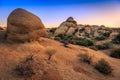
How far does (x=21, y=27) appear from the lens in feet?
66.7

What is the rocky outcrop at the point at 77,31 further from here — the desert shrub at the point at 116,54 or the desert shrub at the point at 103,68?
the desert shrub at the point at 103,68

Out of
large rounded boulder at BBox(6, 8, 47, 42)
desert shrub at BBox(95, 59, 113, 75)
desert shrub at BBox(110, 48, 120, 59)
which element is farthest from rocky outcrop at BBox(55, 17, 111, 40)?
large rounded boulder at BBox(6, 8, 47, 42)

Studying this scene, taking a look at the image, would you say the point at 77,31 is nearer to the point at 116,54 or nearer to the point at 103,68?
the point at 116,54

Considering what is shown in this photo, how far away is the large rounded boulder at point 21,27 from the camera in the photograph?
20172 millimetres

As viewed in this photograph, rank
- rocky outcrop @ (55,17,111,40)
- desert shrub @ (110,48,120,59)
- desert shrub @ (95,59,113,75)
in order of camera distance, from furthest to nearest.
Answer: rocky outcrop @ (55,17,111,40) < desert shrub @ (110,48,120,59) < desert shrub @ (95,59,113,75)

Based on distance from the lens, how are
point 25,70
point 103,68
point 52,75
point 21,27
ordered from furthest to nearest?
point 21,27, point 103,68, point 52,75, point 25,70

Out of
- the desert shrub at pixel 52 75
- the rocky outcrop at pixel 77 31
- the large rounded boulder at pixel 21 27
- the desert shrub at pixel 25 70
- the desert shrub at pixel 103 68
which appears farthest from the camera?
the rocky outcrop at pixel 77 31

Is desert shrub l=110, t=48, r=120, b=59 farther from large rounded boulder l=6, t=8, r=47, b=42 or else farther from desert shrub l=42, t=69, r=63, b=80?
desert shrub l=42, t=69, r=63, b=80

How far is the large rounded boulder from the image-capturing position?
794 inches

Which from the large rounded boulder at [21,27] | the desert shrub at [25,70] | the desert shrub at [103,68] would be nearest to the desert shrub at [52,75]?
the desert shrub at [25,70]

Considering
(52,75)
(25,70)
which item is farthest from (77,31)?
(25,70)

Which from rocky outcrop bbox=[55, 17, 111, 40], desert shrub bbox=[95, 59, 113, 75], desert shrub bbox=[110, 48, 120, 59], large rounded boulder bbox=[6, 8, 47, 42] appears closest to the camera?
desert shrub bbox=[95, 59, 113, 75]

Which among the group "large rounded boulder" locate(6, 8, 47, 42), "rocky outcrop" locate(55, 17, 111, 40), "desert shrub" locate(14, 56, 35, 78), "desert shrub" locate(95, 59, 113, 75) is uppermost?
"large rounded boulder" locate(6, 8, 47, 42)

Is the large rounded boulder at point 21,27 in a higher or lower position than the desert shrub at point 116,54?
higher
